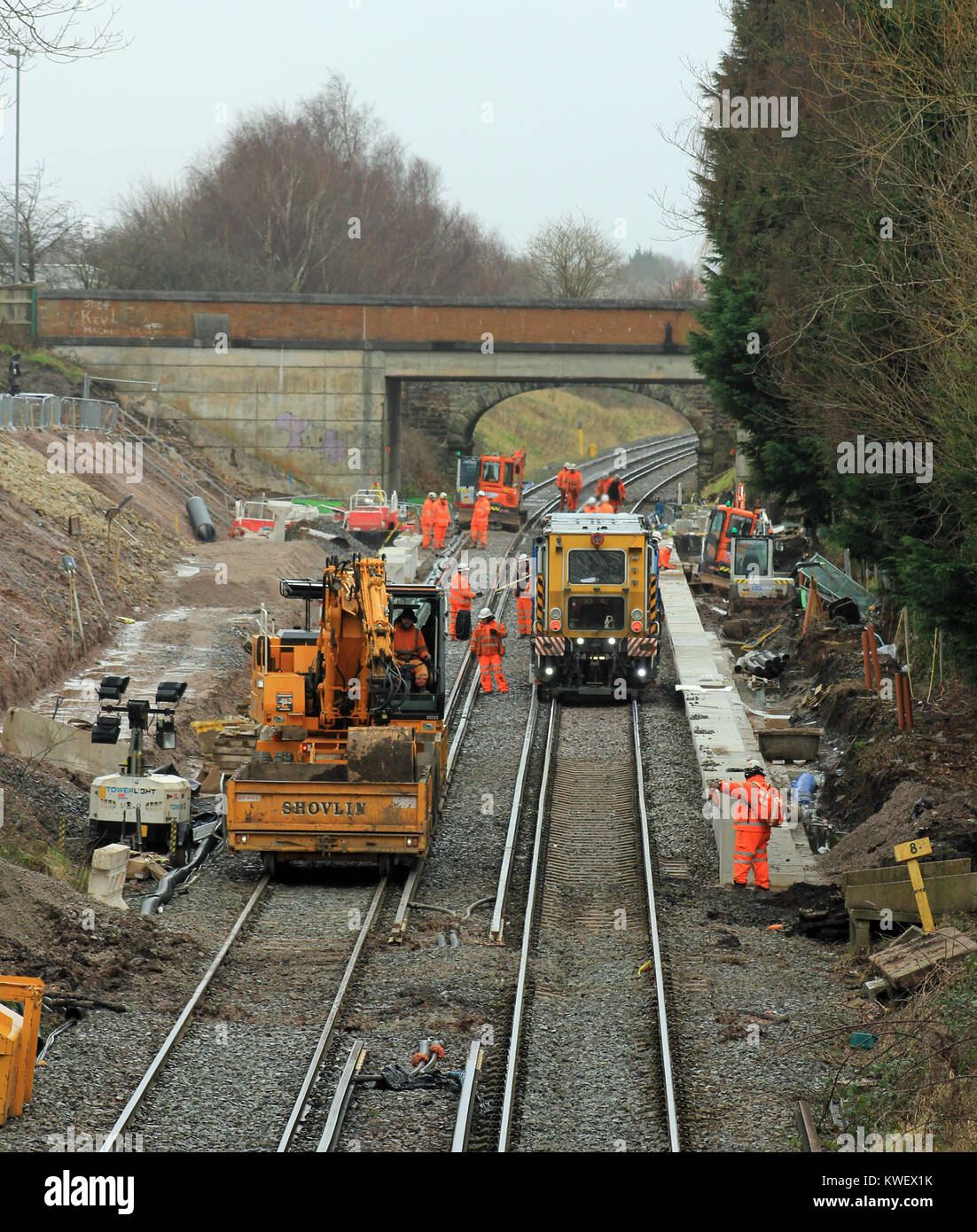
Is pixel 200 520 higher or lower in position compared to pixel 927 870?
higher

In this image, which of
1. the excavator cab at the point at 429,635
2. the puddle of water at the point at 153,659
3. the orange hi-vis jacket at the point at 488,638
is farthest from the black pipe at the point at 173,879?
the orange hi-vis jacket at the point at 488,638

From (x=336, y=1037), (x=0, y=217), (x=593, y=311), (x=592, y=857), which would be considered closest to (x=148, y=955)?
(x=336, y=1037)

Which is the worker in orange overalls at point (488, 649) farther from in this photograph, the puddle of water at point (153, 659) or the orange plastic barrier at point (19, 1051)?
the orange plastic barrier at point (19, 1051)

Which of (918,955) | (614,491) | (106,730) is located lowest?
(918,955)

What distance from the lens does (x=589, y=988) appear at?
1171cm

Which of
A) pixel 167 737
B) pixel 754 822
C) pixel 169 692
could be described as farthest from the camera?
pixel 169 692

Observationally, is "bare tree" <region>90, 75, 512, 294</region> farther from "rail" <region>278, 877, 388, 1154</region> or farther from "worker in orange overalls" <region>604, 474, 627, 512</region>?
"rail" <region>278, 877, 388, 1154</region>

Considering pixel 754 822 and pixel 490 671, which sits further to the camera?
pixel 490 671

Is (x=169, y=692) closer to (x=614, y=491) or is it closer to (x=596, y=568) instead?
(x=596, y=568)

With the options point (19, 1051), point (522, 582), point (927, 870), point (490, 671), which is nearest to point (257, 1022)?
point (19, 1051)

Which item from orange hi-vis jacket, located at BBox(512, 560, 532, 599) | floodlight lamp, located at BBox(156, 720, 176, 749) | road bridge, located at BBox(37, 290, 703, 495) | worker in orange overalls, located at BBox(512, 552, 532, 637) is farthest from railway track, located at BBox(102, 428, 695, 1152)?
road bridge, located at BBox(37, 290, 703, 495)

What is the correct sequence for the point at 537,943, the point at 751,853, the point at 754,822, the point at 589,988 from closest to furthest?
the point at 589,988 → the point at 537,943 → the point at 754,822 → the point at 751,853

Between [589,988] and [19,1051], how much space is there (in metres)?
4.64

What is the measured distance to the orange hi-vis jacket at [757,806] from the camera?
1402cm
